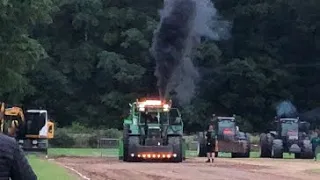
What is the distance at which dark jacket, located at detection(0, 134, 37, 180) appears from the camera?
5.14 metres

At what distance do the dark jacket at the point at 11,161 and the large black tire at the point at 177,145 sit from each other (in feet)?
90.6

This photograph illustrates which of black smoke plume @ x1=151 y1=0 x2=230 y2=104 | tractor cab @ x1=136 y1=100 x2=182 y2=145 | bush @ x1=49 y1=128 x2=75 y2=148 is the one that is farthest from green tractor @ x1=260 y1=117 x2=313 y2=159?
bush @ x1=49 y1=128 x2=75 y2=148

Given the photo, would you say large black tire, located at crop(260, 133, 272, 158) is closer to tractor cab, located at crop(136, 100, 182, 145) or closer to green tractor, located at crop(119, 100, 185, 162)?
green tractor, located at crop(119, 100, 185, 162)

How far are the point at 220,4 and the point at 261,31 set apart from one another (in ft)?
14.4

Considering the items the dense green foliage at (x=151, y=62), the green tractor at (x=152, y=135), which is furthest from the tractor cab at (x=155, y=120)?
the dense green foliage at (x=151, y=62)

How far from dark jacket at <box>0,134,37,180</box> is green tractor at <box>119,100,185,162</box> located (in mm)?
27629

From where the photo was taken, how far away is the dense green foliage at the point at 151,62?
230 ft

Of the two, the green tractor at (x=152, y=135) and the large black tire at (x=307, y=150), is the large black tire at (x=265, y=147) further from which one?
the green tractor at (x=152, y=135)

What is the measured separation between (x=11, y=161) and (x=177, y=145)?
2792cm

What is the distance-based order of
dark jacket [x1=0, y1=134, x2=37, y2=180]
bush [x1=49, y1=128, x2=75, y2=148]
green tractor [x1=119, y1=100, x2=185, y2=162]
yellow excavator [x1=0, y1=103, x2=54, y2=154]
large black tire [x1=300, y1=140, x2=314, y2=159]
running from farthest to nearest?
bush [x1=49, y1=128, x2=75, y2=148] < yellow excavator [x1=0, y1=103, x2=54, y2=154] < large black tire [x1=300, y1=140, x2=314, y2=159] < green tractor [x1=119, y1=100, x2=185, y2=162] < dark jacket [x1=0, y1=134, x2=37, y2=180]

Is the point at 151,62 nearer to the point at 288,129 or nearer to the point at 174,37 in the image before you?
the point at 174,37

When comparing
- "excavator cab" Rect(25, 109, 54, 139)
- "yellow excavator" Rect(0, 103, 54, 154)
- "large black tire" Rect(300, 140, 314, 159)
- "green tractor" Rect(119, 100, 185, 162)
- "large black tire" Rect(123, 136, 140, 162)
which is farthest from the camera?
"excavator cab" Rect(25, 109, 54, 139)

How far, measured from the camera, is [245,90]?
71.9 m

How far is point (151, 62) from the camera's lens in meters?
70.3
